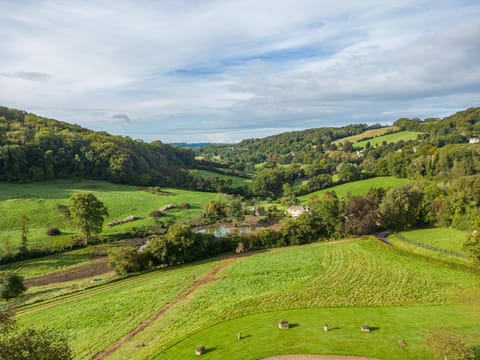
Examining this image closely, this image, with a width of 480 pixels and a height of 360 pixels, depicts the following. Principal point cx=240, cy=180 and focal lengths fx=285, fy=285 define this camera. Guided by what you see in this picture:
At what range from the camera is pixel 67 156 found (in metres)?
86.8

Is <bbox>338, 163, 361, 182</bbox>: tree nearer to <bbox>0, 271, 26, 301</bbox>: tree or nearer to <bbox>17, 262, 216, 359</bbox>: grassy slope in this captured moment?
<bbox>17, 262, 216, 359</bbox>: grassy slope

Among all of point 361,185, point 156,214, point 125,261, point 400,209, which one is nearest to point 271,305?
point 125,261

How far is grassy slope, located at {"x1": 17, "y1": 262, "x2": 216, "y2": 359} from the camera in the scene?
22.7m

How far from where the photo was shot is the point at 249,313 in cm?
2409

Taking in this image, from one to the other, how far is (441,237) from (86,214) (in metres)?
56.5

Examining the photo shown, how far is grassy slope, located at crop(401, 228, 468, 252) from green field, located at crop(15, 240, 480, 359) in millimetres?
6806

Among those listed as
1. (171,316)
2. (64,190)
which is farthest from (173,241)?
(64,190)

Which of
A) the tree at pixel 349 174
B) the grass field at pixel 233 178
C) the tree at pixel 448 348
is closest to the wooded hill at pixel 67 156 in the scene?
the grass field at pixel 233 178

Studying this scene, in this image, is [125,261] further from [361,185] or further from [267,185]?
[361,185]

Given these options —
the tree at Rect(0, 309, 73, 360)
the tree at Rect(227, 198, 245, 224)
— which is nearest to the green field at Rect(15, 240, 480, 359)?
the tree at Rect(0, 309, 73, 360)

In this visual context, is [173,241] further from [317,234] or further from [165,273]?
[317,234]

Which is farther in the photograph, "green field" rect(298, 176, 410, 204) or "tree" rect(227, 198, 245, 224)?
"green field" rect(298, 176, 410, 204)

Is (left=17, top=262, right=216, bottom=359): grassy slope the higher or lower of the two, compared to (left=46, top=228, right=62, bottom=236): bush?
lower

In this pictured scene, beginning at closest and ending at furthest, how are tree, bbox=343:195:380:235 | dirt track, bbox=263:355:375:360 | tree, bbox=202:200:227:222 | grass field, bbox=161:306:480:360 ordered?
dirt track, bbox=263:355:375:360 < grass field, bbox=161:306:480:360 < tree, bbox=343:195:380:235 < tree, bbox=202:200:227:222
